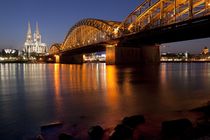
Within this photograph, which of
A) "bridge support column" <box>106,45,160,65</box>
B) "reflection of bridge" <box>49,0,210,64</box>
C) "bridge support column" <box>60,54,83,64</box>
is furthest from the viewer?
"bridge support column" <box>60,54,83,64</box>

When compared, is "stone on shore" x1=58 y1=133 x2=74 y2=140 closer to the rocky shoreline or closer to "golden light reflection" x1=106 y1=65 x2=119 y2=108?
the rocky shoreline

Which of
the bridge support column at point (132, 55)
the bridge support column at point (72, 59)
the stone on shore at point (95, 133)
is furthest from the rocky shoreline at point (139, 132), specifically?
the bridge support column at point (72, 59)

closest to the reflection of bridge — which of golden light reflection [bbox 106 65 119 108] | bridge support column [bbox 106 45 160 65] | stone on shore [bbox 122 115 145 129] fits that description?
bridge support column [bbox 106 45 160 65]

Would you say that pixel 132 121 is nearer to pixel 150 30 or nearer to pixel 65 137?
pixel 65 137

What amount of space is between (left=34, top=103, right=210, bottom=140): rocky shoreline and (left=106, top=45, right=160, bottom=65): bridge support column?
69.3 m

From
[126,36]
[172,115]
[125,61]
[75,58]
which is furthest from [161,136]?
[75,58]

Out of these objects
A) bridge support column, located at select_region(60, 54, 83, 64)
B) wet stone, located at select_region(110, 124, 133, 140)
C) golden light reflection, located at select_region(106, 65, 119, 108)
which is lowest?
golden light reflection, located at select_region(106, 65, 119, 108)

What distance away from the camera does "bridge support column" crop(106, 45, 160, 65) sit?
262 ft

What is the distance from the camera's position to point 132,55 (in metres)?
81.9

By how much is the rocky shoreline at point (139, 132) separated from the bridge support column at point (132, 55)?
227 feet

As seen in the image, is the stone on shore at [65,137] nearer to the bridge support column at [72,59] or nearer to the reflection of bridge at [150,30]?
the reflection of bridge at [150,30]

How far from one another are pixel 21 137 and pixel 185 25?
1842 inches

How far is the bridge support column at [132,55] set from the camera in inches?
3140

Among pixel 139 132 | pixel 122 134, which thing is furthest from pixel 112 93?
pixel 122 134
